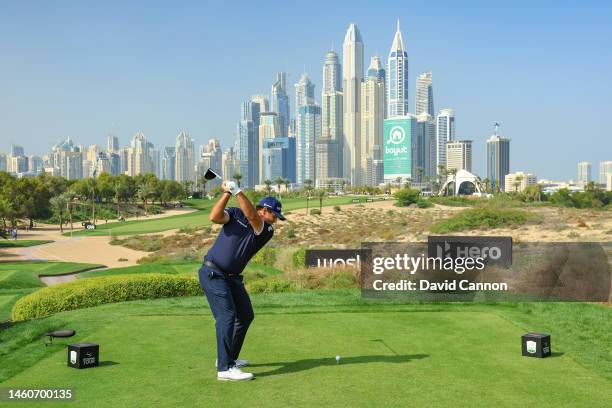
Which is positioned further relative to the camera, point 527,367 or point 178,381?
point 527,367

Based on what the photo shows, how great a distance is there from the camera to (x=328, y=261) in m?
21.7

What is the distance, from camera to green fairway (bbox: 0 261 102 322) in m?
19.4

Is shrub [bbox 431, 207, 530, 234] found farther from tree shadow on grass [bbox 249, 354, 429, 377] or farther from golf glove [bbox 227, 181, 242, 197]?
golf glove [bbox 227, 181, 242, 197]

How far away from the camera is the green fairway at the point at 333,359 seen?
6797 millimetres

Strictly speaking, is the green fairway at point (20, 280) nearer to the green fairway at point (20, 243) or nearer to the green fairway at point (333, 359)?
the green fairway at point (333, 359)

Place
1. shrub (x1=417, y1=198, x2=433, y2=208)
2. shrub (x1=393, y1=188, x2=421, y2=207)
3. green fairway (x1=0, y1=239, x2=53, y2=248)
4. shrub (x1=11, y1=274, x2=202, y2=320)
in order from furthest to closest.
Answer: shrub (x1=393, y1=188, x2=421, y2=207) < shrub (x1=417, y1=198, x2=433, y2=208) < green fairway (x1=0, y1=239, x2=53, y2=248) < shrub (x1=11, y1=274, x2=202, y2=320)

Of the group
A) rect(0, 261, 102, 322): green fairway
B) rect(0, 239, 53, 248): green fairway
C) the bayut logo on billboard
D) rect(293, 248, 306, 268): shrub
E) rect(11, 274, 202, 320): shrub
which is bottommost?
rect(0, 239, 53, 248): green fairway

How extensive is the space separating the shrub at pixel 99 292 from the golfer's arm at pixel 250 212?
9.22 meters

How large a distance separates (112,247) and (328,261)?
48.6 m

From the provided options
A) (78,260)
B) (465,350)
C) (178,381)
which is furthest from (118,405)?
(78,260)

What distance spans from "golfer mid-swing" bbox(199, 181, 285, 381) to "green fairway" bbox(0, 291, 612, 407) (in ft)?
1.15

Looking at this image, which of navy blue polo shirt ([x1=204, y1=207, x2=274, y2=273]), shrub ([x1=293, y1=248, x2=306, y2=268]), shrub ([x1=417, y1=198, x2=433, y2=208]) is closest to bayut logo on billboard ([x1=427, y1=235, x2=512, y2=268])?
shrub ([x1=293, y1=248, x2=306, y2=268])

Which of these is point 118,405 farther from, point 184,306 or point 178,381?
point 184,306

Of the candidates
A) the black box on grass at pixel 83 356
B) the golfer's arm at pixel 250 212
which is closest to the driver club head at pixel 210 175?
the golfer's arm at pixel 250 212
